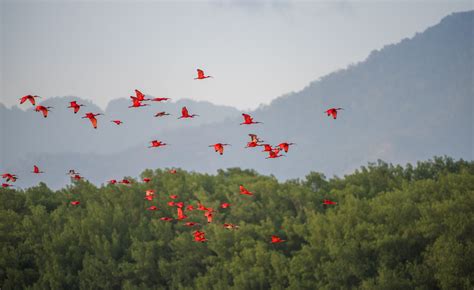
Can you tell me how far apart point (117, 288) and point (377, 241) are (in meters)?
18.9

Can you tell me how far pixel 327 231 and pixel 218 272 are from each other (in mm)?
7641

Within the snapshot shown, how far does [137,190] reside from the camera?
5288cm

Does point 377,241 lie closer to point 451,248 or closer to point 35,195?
point 451,248

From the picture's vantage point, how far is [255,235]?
146 feet

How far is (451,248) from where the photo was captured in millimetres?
33781

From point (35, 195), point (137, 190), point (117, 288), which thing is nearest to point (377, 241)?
point (117, 288)

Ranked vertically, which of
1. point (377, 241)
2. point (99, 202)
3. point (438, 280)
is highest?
point (99, 202)

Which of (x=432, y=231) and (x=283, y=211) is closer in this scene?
(x=432, y=231)

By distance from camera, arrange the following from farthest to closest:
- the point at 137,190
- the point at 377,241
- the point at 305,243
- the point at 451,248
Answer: the point at 137,190 → the point at 305,243 → the point at 377,241 → the point at 451,248

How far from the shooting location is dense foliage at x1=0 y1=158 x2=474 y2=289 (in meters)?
36.4

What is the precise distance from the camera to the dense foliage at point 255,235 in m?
36.4

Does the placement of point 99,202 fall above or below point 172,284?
above

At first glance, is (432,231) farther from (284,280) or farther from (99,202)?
(99,202)

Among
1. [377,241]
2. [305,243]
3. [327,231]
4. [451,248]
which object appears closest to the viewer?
[451,248]
